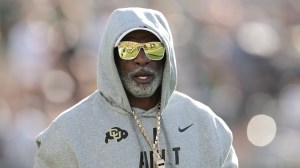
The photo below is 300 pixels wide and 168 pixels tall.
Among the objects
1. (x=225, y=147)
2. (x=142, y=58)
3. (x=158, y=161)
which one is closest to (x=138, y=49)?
(x=142, y=58)

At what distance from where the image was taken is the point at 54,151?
18.1 feet

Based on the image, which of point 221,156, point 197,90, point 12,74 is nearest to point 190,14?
point 197,90

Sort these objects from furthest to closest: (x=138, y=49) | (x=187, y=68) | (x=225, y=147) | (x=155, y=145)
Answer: (x=187, y=68), (x=225, y=147), (x=155, y=145), (x=138, y=49)

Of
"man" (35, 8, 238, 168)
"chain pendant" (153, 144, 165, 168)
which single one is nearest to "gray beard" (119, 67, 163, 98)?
"man" (35, 8, 238, 168)

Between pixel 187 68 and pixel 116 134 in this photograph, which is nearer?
pixel 116 134

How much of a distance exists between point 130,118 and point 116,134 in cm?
13

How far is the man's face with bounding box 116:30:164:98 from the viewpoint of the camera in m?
5.51

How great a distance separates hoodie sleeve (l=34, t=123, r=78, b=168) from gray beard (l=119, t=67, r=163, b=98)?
426 mm

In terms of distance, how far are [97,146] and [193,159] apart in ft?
1.73

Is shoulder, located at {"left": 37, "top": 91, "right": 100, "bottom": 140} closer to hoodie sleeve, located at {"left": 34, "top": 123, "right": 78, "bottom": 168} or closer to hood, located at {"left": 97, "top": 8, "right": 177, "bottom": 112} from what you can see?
hoodie sleeve, located at {"left": 34, "top": 123, "right": 78, "bottom": 168}

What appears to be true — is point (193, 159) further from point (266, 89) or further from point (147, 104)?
point (266, 89)

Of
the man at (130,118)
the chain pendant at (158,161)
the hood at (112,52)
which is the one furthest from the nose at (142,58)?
the chain pendant at (158,161)

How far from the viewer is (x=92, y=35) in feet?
41.3

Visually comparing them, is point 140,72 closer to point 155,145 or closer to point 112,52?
point 112,52
